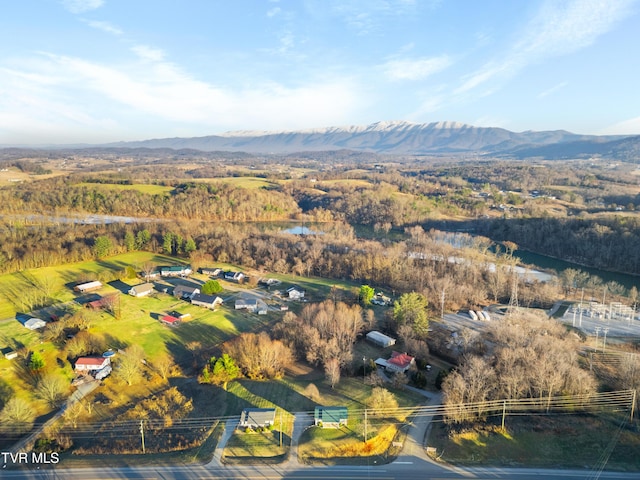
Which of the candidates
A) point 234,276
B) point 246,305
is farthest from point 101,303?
point 234,276

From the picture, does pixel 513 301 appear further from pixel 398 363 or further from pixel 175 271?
pixel 175 271

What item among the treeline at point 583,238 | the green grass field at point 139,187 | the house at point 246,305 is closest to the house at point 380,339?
the house at point 246,305

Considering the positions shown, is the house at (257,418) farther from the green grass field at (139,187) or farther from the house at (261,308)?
the green grass field at (139,187)

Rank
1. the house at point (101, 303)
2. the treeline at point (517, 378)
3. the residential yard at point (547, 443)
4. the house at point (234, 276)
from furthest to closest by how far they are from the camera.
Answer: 1. the house at point (234, 276)
2. the house at point (101, 303)
3. the treeline at point (517, 378)
4. the residential yard at point (547, 443)

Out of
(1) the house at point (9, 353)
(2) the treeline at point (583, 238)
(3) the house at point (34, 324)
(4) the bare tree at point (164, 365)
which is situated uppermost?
(2) the treeline at point (583, 238)

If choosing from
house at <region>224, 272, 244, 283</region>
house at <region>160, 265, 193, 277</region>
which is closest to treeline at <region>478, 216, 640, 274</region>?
house at <region>224, 272, 244, 283</region>

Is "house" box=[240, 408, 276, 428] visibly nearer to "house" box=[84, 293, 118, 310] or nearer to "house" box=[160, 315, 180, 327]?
"house" box=[160, 315, 180, 327]
